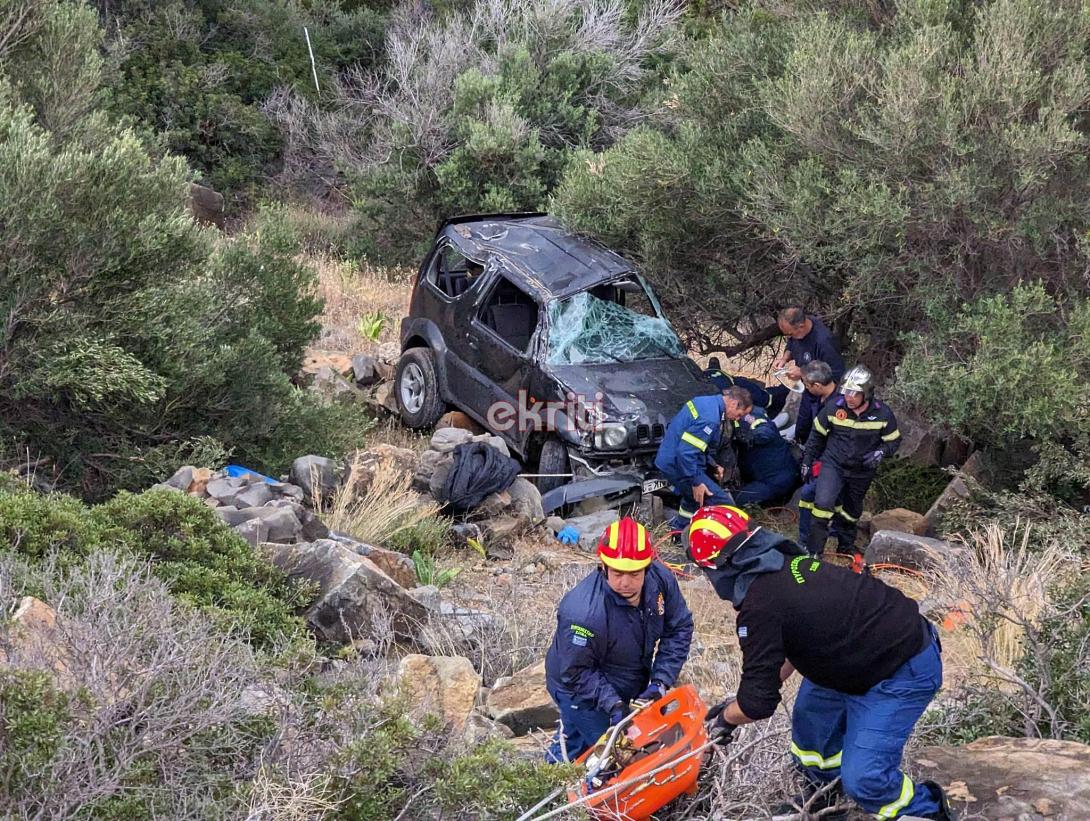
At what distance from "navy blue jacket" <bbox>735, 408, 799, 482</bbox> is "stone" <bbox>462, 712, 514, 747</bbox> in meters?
4.25

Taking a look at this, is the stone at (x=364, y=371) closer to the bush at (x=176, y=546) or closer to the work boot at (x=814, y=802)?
Result: the bush at (x=176, y=546)

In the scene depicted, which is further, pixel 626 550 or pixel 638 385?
pixel 638 385

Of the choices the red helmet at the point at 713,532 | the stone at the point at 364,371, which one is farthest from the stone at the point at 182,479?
the red helmet at the point at 713,532

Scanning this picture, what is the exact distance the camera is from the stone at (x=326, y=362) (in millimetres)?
12448

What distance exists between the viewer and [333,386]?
39.6 feet

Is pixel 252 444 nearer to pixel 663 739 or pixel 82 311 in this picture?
pixel 82 311

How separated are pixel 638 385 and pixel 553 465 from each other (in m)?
0.97

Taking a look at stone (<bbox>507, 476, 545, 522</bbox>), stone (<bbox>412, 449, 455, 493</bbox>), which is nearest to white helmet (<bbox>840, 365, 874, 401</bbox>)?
stone (<bbox>507, 476, 545, 522</bbox>)

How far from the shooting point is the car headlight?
30.9ft

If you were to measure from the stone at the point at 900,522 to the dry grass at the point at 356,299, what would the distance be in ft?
21.7

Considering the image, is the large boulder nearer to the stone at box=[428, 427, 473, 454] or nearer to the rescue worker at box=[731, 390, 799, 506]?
the stone at box=[428, 427, 473, 454]

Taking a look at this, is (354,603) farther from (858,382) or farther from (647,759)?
(858,382)

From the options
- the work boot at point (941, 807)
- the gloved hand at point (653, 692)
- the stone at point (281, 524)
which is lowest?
the stone at point (281, 524)

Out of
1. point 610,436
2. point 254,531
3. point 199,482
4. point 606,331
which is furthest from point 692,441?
point 199,482
